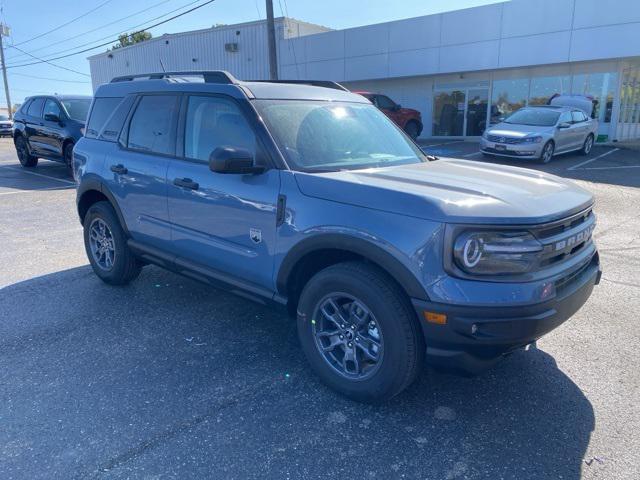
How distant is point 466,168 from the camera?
3744 mm

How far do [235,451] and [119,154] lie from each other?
306 cm

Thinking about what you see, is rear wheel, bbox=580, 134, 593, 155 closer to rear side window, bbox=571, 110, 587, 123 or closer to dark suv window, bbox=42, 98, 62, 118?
rear side window, bbox=571, 110, 587, 123

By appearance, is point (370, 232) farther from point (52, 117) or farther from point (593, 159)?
point (593, 159)

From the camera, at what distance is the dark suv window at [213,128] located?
11.7ft

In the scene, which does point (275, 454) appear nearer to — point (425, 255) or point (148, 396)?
point (148, 396)

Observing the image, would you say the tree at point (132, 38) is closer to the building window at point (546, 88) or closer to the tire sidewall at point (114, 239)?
the building window at point (546, 88)

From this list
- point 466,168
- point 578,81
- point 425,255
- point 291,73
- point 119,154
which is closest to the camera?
point 425,255

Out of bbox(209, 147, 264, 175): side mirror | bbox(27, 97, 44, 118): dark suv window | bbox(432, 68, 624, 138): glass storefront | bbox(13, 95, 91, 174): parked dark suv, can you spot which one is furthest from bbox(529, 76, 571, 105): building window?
bbox(209, 147, 264, 175): side mirror

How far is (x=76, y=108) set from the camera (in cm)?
1234

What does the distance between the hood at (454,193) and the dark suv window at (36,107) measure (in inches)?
486

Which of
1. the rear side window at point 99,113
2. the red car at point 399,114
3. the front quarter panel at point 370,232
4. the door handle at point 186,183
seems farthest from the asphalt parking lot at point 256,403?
the red car at point 399,114

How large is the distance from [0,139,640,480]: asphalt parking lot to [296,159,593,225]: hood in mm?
1193

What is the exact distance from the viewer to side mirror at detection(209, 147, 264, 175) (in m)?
3.16

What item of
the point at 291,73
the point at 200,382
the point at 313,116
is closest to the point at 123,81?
the point at 313,116
